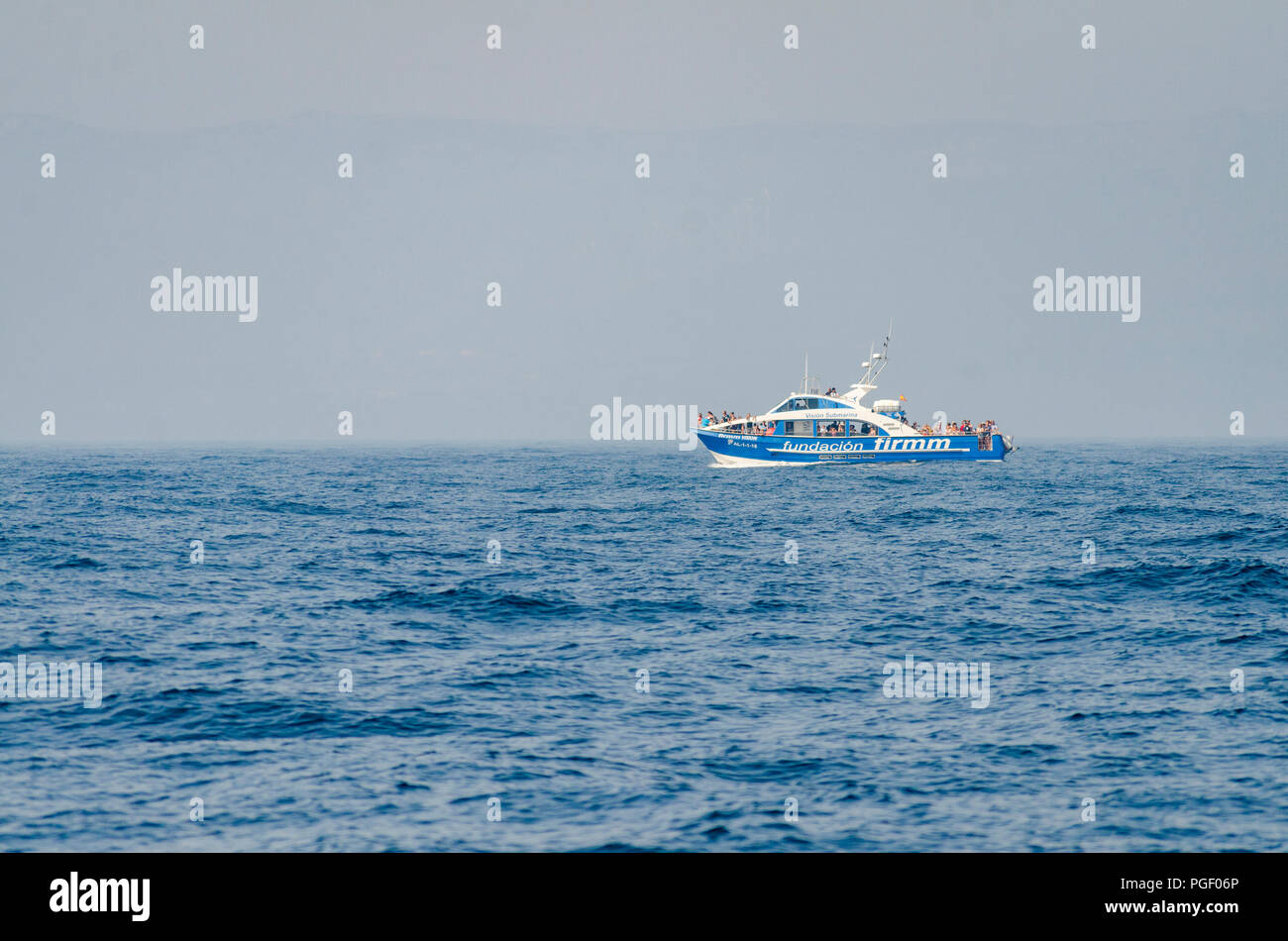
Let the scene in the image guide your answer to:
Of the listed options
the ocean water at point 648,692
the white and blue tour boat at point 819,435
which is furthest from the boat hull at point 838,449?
the ocean water at point 648,692

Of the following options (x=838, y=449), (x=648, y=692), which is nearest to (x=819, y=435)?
(x=838, y=449)

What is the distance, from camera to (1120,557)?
113 feet

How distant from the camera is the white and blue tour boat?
83812mm

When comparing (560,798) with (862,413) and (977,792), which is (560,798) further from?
(862,413)

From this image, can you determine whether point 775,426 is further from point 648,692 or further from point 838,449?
point 648,692

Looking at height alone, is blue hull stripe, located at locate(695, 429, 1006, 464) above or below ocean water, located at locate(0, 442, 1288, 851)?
above

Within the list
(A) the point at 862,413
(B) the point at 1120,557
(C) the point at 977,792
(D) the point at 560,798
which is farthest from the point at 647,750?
(A) the point at 862,413

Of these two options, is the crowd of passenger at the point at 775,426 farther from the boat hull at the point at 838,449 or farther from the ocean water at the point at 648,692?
the ocean water at the point at 648,692

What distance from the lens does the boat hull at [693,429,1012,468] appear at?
83.8 metres

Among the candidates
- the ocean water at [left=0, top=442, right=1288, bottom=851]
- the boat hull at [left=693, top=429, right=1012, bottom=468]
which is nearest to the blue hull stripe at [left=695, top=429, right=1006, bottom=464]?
the boat hull at [left=693, top=429, right=1012, bottom=468]

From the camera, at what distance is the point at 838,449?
85688 mm

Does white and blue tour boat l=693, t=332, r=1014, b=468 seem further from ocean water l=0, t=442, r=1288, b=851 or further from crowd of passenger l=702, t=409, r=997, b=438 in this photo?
ocean water l=0, t=442, r=1288, b=851

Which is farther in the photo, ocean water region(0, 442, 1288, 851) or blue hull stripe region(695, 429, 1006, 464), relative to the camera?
blue hull stripe region(695, 429, 1006, 464)

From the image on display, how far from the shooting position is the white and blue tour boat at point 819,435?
83.8 metres
